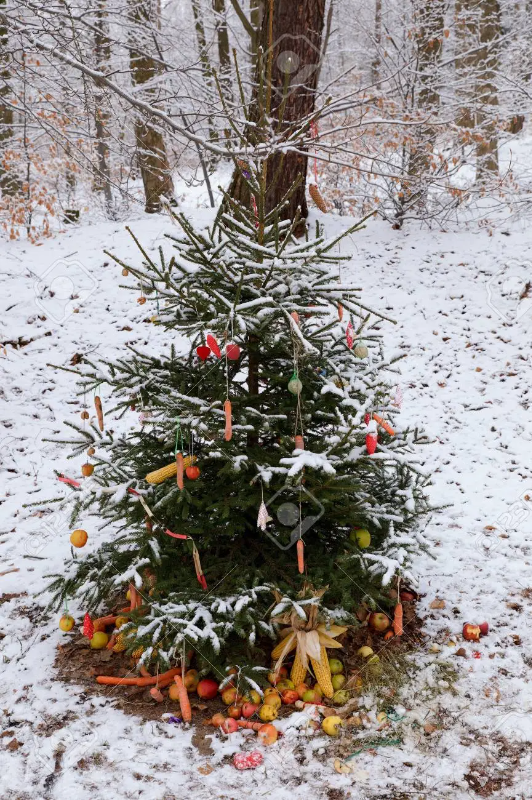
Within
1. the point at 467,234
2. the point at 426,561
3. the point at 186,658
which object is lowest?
the point at 426,561

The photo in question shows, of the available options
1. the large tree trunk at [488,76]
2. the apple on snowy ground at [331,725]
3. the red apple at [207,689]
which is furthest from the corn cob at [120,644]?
the large tree trunk at [488,76]

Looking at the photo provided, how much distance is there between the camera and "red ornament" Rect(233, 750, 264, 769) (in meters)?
2.59

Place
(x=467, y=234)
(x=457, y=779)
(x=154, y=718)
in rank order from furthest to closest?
1. (x=467, y=234)
2. (x=154, y=718)
3. (x=457, y=779)

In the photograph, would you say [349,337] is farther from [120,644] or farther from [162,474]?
[120,644]

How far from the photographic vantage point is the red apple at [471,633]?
3469 mm

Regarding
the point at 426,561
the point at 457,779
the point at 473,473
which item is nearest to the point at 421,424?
the point at 473,473

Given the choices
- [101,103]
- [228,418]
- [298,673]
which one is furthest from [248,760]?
[101,103]

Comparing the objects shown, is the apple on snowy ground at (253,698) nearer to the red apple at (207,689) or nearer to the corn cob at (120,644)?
the red apple at (207,689)

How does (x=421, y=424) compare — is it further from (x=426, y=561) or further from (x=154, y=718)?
(x=154, y=718)

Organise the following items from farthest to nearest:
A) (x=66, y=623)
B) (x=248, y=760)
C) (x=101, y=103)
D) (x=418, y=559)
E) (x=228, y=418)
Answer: (x=101, y=103)
(x=418, y=559)
(x=66, y=623)
(x=228, y=418)
(x=248, y=760)

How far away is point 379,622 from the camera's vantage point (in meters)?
3.49

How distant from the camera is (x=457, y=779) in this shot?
8.27 ft

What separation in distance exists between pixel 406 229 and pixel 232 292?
7.43 m

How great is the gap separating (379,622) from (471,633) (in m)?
0.57
